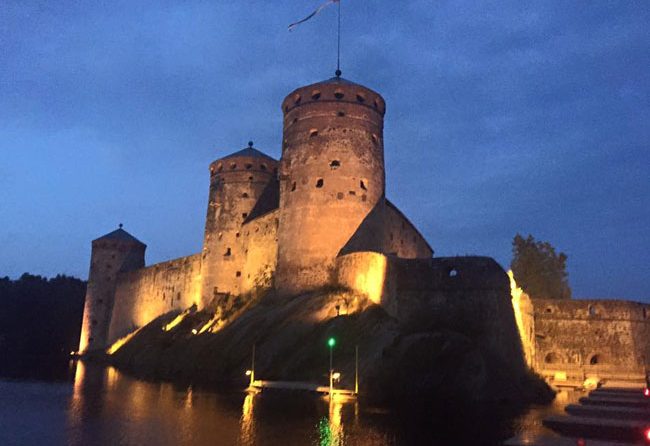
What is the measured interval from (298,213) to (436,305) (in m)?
11.7

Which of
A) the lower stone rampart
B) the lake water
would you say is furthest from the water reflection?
the lower stone rampart

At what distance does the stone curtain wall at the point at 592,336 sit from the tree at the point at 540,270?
11719 mm

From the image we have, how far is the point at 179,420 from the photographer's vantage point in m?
15.4

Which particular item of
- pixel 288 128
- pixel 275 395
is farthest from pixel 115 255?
pixel 275 395

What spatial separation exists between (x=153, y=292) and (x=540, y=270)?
3406cm

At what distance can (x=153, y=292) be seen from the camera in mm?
53719

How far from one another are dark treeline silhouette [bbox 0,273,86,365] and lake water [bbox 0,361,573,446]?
203 feet

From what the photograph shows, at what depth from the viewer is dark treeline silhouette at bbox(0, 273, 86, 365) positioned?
80125 mm

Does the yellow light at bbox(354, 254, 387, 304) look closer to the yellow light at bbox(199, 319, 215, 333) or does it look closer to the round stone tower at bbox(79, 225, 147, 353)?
the yellow light at bbox(199, 319, 215, 333)

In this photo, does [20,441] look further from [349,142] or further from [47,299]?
[47,299]

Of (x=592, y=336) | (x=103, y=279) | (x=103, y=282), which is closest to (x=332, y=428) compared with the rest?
(x=592, y=336)

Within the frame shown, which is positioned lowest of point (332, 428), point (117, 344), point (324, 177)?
point (332, 428)

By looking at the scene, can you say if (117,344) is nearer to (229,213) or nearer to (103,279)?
(103,279)

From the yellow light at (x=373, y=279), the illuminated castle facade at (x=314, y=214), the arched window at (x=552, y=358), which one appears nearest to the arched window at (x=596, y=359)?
the arched window at (x=552, y=358)
